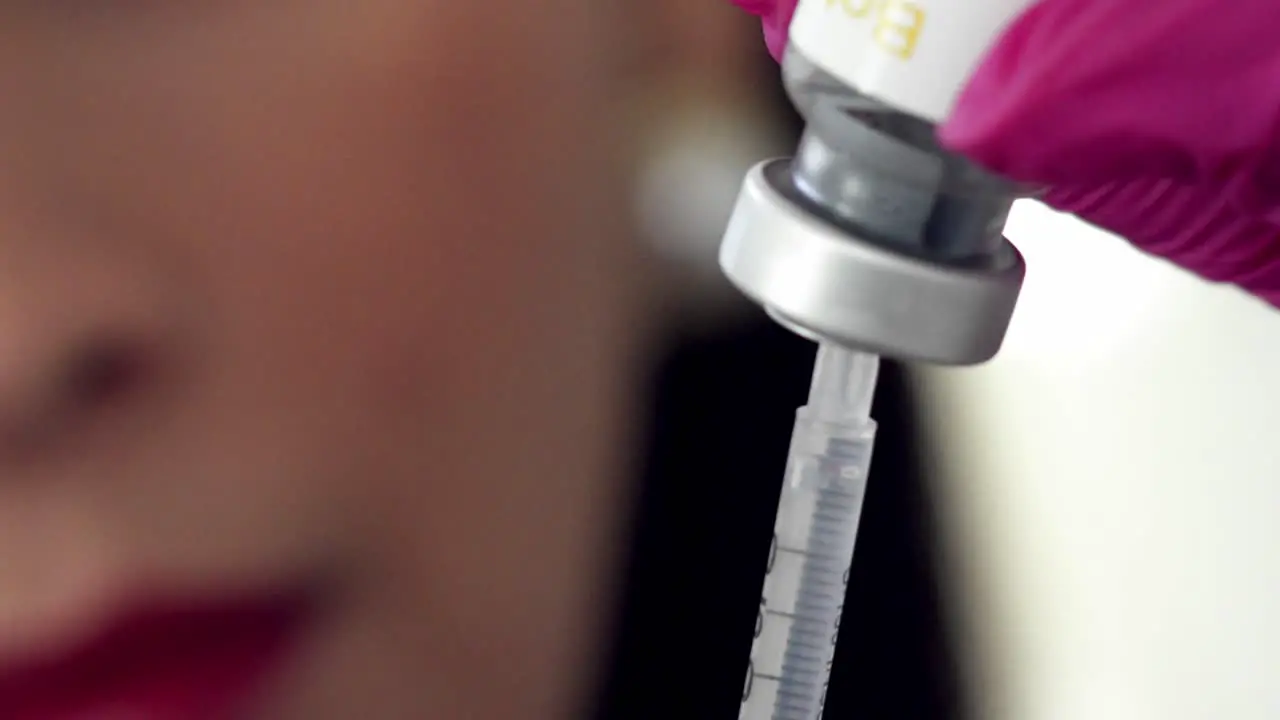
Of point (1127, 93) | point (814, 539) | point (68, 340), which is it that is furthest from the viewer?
point (68, 340)

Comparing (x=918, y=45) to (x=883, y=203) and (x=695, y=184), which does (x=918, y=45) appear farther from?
(x=695, y=184)

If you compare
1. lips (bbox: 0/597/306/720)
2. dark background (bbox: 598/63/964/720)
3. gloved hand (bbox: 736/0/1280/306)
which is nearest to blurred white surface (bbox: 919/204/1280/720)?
dark background (bbox: 598/63/964/720)

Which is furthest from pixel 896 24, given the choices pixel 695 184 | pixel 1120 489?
pixel 695 184

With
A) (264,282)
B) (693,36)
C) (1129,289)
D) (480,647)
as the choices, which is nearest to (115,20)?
(264,282)

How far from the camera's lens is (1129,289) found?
413 millimetres

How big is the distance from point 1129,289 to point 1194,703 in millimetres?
157

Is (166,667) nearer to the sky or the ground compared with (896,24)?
nearer to the ground

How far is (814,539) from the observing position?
34 cm

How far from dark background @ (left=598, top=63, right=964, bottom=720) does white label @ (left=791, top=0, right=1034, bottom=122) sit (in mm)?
401

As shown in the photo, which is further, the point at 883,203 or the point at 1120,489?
the point at 1120,489

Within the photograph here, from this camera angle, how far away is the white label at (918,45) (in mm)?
207

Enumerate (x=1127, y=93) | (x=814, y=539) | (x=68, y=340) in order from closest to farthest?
(x=1127, y=93) < (x=814, y=539) < (x=68, y=340)

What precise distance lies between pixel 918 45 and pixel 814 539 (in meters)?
0.18

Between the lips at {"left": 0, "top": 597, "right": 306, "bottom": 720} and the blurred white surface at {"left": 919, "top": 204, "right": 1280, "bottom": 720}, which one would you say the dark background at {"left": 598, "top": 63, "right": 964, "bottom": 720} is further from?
the lips at {"left": 0, "top": 597, "right": 306, "bottom": 720}
